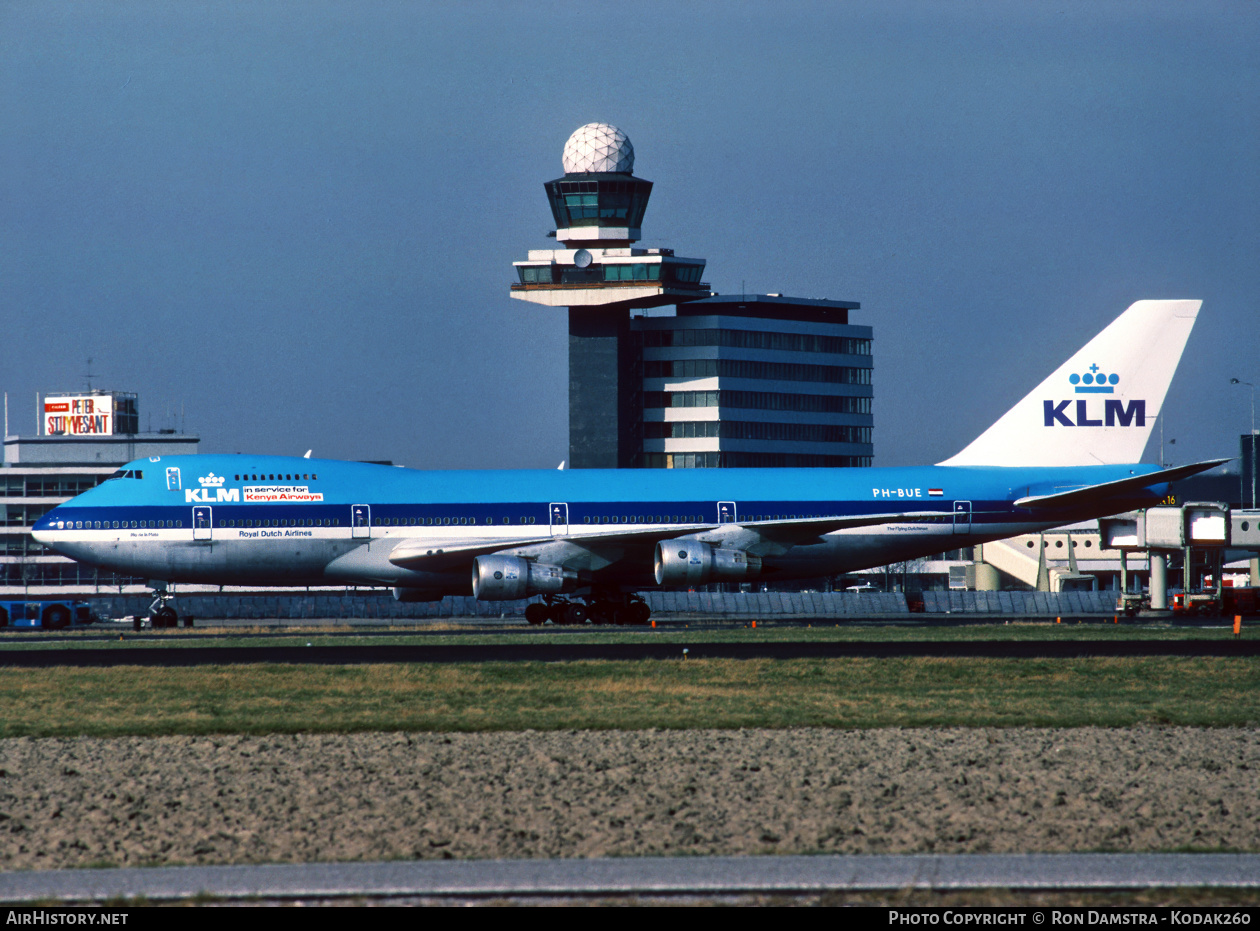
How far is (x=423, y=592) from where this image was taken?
45031 millimetres

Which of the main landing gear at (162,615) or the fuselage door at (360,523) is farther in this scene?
the main landing gear at (162,615)

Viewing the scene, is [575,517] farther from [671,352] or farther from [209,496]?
[671,352]

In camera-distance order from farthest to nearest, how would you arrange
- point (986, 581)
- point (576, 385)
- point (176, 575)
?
point (576, 385) < point (986, 581) < point (176, 575)

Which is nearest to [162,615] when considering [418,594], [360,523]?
[360,523]

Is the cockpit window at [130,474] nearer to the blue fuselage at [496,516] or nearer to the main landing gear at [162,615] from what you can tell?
the blue fuselage at [496,516]

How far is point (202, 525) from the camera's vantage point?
42.5m

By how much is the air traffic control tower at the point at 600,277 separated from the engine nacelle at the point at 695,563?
3184 inches

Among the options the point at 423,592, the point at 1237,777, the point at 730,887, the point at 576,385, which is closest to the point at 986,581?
the point at 576,385

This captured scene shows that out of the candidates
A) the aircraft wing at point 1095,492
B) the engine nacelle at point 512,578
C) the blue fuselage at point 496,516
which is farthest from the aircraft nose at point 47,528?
the aircraft wing at point 1095,492

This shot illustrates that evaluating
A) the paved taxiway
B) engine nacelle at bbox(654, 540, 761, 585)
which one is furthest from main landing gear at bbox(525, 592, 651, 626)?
the paved taxiway

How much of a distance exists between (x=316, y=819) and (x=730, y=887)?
180 inches

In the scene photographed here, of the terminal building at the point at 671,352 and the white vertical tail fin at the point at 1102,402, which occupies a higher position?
the terminal building at the point at 671,352

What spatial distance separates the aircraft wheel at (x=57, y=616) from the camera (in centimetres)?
6012

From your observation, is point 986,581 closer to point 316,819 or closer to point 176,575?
point 176,575
